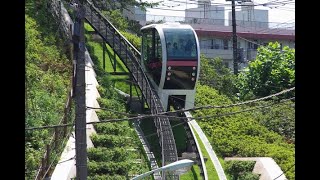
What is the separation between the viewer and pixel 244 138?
28.6 meters

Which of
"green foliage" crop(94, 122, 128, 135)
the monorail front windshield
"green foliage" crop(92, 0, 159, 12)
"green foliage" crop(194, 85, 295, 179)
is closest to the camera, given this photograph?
"green foliage" crop(94, 122, 128, 135)

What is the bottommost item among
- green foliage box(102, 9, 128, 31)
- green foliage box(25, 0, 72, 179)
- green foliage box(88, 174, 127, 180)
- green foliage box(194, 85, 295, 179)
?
green foliage box(194, 85, 295, 179)

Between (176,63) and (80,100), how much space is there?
16.4 m

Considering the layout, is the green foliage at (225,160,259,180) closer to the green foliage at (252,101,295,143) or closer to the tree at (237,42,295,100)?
the green foliage at (252,101,295,143)

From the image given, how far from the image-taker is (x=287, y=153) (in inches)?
1033

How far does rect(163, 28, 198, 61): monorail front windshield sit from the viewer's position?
29.0m

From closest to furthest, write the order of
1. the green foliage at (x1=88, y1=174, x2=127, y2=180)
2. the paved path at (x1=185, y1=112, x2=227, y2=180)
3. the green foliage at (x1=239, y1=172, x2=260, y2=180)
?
the green foliage at (x1=88, y1=174, x2=127, y2=180)
the green foliage at (x1=239, y1=172, x2=260, y2=180)
the paved path at (x1=185, y1=112, x2=227, y2=180)

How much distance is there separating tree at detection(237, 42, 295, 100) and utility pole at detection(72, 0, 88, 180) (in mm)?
27482

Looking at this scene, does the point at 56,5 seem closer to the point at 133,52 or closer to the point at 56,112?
the point at 133,52

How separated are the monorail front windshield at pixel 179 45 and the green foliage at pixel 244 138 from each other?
3.51 m

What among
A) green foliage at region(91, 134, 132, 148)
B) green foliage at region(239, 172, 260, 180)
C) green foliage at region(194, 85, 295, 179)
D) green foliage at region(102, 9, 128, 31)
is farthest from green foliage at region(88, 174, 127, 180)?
green foliage at region(102, 9, 128, 31)

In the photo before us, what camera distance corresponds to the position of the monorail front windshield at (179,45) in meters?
29.0
